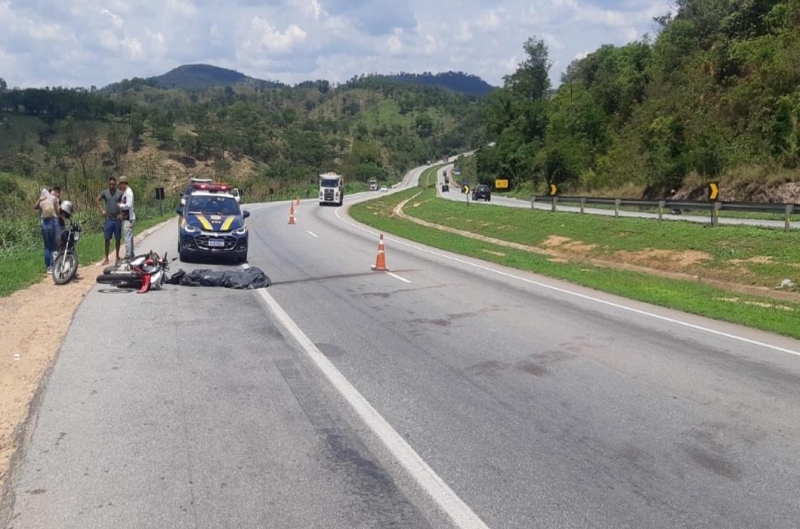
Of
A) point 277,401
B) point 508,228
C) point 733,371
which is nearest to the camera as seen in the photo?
point 277,401

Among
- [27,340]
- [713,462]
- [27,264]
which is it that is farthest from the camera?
[27,264]

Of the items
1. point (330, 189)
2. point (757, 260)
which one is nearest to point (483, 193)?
point (330, 189)

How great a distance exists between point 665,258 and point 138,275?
15123mm

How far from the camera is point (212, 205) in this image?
19750 millimetres

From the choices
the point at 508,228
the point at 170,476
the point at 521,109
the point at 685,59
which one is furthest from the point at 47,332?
the point at 521,109

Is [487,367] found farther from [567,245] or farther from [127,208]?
[567,245]

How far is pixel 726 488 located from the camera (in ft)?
17.0

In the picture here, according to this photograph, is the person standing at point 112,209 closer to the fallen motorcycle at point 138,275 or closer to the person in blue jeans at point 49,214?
the person in blue jeans at point 49,214

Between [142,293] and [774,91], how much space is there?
129 ft

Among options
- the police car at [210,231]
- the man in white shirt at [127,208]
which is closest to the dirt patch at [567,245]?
the police car at [210,231]

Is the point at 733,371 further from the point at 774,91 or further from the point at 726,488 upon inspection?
the point at 774,91

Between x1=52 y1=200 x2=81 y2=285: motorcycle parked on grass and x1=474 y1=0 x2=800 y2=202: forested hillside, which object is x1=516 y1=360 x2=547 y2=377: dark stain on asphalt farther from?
x1=474 y1=0 x2=800 y2=202: forested hillside

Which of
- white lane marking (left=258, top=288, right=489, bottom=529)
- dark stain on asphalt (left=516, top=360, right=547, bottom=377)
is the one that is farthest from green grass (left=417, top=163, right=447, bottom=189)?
white lane marking (left=258, top=288, right=489, bottom=529)

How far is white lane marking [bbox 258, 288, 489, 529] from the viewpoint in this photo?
4684 millimetres
